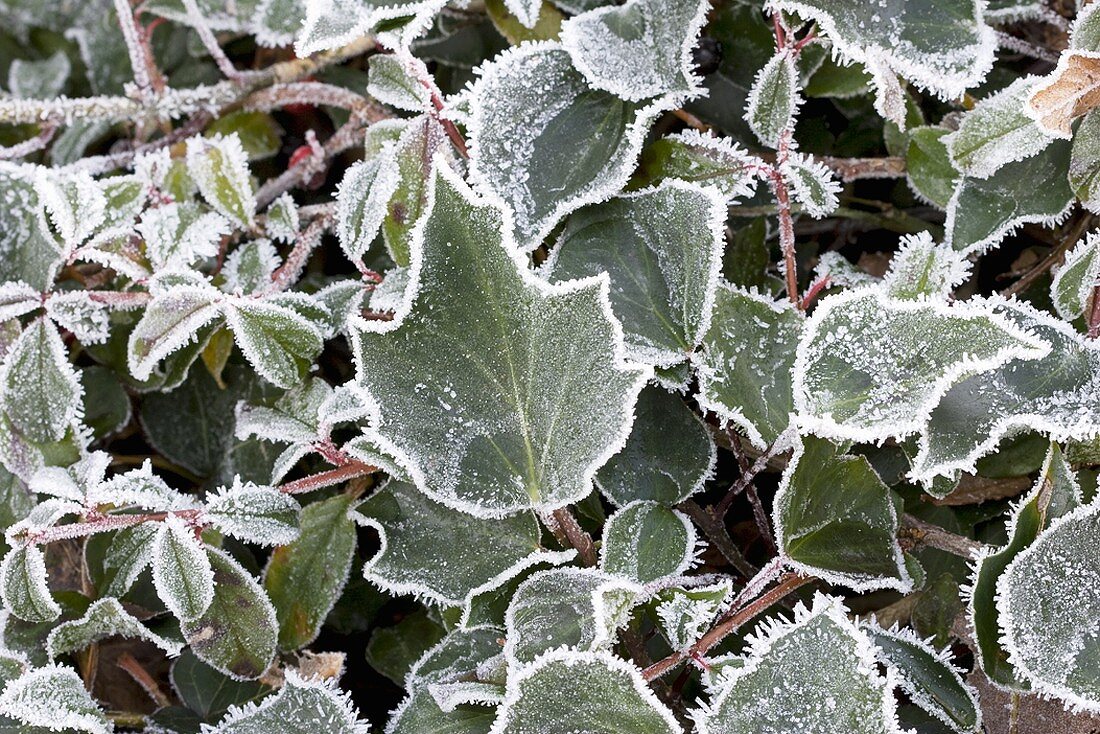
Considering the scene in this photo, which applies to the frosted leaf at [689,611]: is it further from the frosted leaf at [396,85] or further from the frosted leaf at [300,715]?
the frosted leaf at [396,85]

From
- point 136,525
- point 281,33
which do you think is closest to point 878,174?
point 281,33

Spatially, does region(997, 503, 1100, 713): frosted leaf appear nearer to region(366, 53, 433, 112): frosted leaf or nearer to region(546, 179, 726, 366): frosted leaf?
region(546, 179, 726, 366): frosted leaf

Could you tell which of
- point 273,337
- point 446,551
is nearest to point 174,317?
point 273,337

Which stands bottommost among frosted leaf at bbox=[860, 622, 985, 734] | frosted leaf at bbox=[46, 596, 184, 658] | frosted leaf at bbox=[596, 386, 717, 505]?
frosted leaf at bbox=[46, 596, 184, 658]

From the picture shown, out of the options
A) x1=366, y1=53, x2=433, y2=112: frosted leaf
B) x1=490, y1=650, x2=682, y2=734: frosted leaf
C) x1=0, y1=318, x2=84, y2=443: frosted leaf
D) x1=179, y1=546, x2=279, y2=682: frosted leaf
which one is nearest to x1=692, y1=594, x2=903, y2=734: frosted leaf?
x1=490, y1=650, x2=682, y2=734: frosted leaf

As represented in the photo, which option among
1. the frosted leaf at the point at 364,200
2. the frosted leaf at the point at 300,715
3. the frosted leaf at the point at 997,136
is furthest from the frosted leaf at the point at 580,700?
the frosted leaf at the point at 997,136

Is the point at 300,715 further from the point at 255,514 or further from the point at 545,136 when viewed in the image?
the point at 545,136
